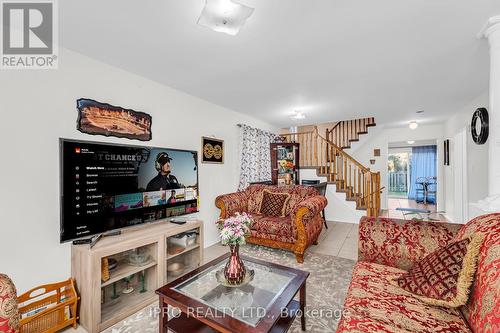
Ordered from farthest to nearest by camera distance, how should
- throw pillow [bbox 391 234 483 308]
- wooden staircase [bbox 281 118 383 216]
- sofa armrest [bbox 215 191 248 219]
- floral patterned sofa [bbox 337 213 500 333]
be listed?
wooden staircase [bbox 281 118 383 216]
sofa armrest [bbox 215 191 248 219]
throw pillow [bbox 391 234 483 308]
floral patterned sofa [bbox 337 213 500 333]

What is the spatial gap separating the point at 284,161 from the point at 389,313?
4.15 m

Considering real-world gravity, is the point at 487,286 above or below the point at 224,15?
below

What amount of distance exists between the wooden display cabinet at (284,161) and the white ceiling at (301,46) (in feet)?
6.49

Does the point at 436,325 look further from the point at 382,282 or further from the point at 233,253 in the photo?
the point at 233,253

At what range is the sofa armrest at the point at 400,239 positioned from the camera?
1.63m

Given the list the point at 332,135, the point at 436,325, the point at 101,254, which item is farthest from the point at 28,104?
the point at 332,135

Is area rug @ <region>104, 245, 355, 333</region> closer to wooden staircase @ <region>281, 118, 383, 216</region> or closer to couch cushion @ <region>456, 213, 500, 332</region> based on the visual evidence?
couch cushion @ <region>456, 213, 500, 332</region>

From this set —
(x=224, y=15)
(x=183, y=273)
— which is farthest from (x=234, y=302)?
(x=224, y=15)

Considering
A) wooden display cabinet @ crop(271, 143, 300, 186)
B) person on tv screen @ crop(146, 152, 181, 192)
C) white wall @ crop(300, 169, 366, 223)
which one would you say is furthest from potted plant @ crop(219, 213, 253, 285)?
white wall @ crop(300, 169, 366, 223)

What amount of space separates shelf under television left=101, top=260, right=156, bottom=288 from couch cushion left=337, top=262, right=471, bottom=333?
5.64ft

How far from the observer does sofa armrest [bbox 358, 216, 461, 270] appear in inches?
64.2

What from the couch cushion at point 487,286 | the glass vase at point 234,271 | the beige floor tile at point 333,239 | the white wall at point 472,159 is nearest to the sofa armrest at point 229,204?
the beige floor tile at point 333,239

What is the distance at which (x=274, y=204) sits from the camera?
343cm

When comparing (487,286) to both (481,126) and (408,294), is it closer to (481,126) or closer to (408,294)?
(408,294)
